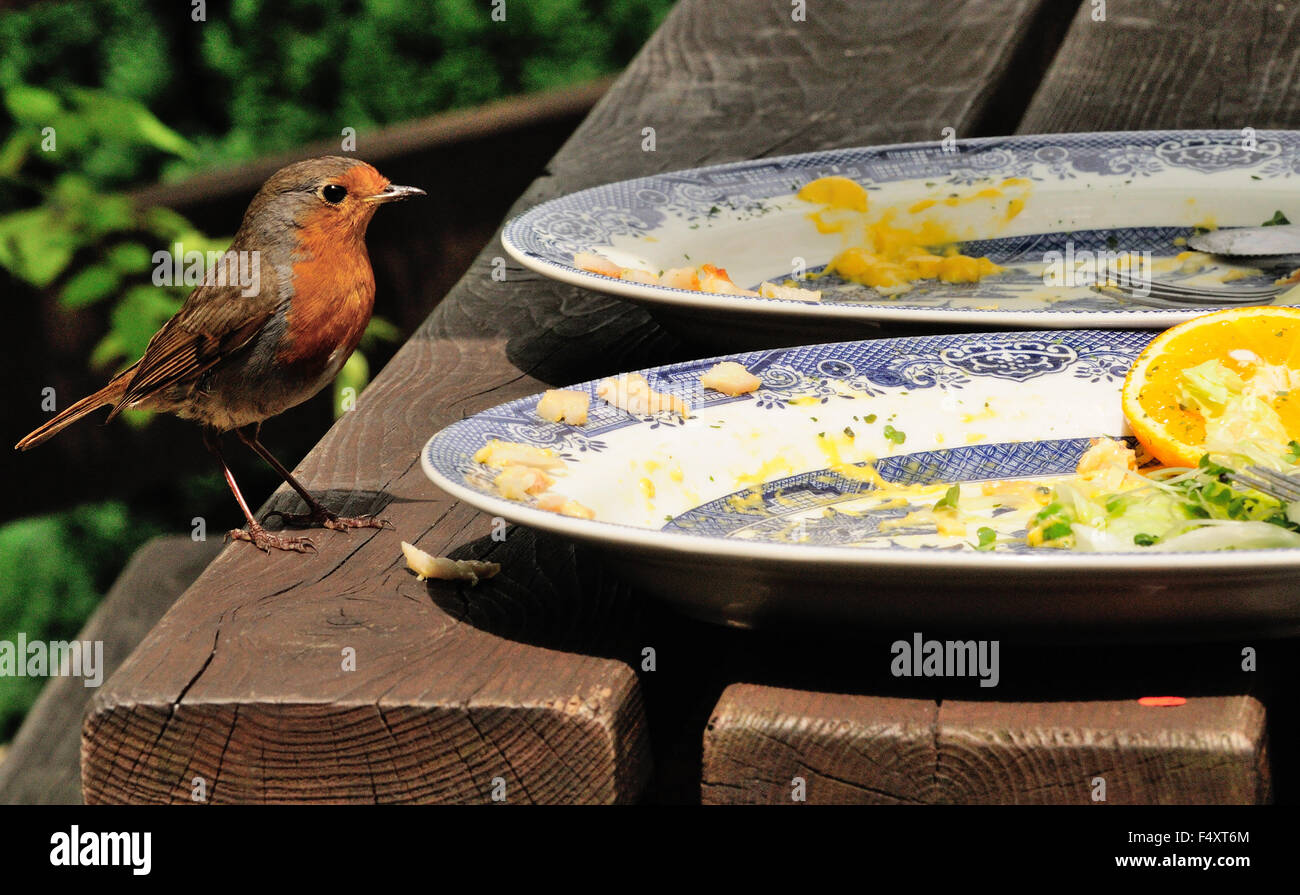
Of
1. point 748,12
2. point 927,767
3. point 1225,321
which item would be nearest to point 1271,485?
point 1225,321

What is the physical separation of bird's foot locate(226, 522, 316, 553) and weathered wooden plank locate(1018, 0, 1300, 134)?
2.51m

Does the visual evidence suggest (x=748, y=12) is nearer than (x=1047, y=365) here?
No

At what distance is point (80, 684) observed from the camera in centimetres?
486

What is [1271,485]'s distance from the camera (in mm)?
1754

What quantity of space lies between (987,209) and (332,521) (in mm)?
1681

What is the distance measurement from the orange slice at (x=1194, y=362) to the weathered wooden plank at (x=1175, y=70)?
6.19ft

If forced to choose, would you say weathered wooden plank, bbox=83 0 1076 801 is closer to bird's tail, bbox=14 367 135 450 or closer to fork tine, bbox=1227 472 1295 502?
bird's tail, bbox=14 367 135 450

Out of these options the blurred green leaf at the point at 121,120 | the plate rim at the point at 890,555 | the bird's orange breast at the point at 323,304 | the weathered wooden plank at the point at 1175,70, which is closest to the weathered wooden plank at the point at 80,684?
the blurred green leaf at the point at 121,120

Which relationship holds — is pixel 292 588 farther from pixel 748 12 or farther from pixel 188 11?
pixel 188 11

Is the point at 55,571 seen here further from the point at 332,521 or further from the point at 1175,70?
the point at 332,521

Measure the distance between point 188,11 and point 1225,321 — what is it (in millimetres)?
5125
